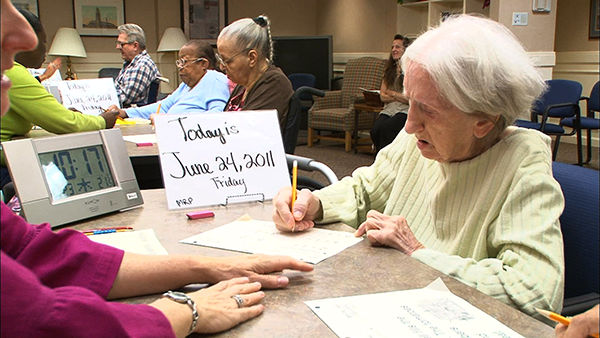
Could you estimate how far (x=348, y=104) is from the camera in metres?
7.94

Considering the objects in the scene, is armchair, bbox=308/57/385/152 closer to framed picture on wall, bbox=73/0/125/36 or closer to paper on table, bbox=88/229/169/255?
framed picture on wall, bbox=73/0/125/36

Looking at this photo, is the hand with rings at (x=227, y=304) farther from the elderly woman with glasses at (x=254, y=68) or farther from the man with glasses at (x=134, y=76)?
the man with glasses at (x=134, y=76)

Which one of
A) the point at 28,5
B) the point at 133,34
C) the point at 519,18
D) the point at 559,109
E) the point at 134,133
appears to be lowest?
the point at 559,109

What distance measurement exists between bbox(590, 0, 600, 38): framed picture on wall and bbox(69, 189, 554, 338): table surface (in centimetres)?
625

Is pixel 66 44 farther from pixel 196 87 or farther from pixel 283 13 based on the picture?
pixel 196 87

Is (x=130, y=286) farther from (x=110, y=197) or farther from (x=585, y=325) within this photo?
(x=585, y=325)

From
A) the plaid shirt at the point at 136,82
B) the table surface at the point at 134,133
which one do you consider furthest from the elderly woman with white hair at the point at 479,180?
the plaid shirt at the point at 136,82

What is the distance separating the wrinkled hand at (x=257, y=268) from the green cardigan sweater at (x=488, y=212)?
0.29 m

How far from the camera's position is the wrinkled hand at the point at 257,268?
1035 millimetres

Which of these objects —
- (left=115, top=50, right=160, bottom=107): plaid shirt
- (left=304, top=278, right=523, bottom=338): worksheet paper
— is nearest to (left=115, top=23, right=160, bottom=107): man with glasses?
(left=115, top=50, right=160, bottom=107): plaid shirt

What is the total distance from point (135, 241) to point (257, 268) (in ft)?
1.19

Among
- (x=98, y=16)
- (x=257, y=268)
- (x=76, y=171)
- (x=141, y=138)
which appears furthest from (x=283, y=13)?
(x=257, y=268)

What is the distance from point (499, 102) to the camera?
50.2 inches

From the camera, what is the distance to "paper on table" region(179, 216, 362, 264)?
1.23 metres
